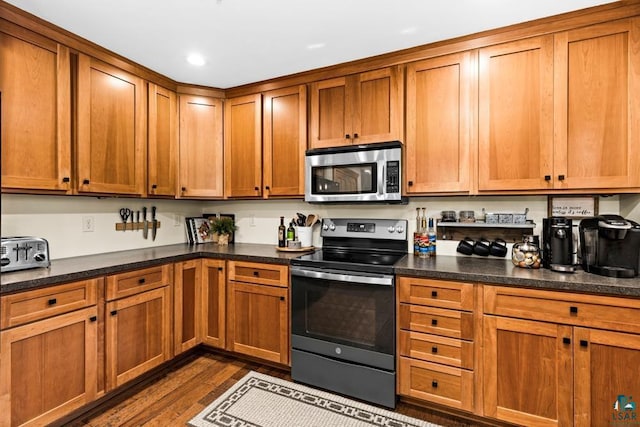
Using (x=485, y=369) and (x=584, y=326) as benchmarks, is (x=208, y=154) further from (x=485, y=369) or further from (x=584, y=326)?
(x=584, y=326)

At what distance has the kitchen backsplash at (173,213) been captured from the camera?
2.02 meters

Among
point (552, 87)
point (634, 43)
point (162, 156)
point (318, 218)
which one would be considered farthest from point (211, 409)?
point (634, 43)

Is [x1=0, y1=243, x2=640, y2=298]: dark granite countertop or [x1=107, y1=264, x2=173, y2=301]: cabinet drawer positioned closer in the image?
[x1=0, y1=243, x2=640, y2=298]: dark granite countertop

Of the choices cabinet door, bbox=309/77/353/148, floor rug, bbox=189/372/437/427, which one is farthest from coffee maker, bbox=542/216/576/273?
cabinet door, bbox=309/77/353/148

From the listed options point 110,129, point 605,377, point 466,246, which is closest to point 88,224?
point 110,129

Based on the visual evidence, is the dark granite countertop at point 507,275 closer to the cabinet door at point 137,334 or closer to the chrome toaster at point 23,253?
the cabinet door at point 137,334

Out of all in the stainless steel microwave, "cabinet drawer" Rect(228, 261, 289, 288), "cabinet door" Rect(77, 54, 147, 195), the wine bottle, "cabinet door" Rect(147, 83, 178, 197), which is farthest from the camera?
the wine bottle

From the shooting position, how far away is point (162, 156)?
2676mm

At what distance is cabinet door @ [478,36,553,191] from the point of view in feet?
6.23

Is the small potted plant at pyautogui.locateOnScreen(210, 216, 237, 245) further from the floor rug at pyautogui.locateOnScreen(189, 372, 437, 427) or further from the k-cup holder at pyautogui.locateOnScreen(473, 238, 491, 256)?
the k-cup holder at pyautogui.locateOnScreen(473, 238, 491, 256)

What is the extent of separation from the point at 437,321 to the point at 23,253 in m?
2.44

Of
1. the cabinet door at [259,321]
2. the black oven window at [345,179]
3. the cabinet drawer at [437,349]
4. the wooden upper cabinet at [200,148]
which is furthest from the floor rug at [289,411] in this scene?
the wooden upper cabinet at [200,148]

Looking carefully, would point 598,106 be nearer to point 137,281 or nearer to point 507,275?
point 507,275

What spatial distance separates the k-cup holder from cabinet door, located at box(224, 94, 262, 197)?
1.80 m
